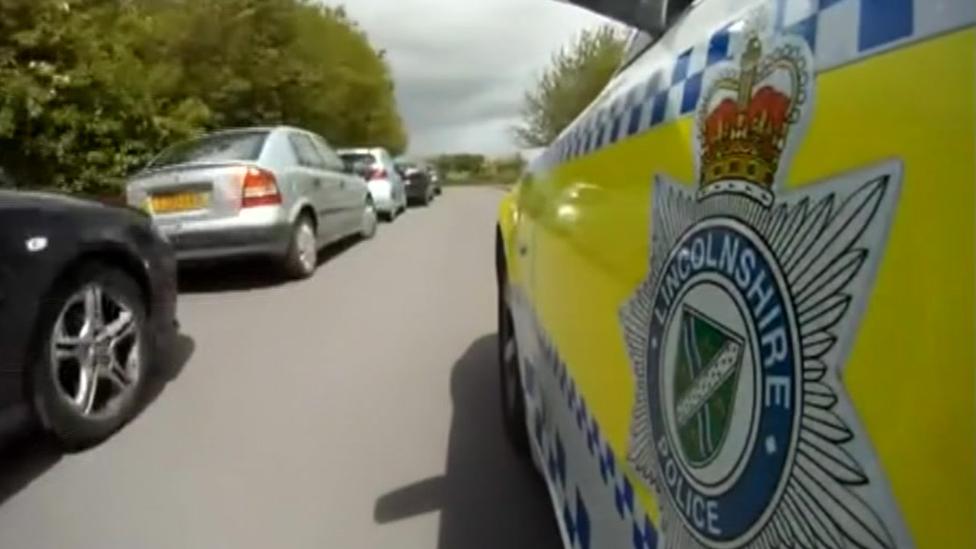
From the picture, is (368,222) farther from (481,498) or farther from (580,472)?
A: (580,472)

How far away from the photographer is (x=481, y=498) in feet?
8.97

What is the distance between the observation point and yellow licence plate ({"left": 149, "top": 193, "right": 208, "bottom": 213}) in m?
5.97

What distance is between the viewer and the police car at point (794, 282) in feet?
1.96

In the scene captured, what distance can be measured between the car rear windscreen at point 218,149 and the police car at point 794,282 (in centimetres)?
547

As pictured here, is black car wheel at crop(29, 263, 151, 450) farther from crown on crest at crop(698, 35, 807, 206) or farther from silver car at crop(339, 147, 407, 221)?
silver car at crop(339, 147, 407, 221)

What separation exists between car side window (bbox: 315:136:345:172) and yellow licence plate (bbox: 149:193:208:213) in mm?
1981

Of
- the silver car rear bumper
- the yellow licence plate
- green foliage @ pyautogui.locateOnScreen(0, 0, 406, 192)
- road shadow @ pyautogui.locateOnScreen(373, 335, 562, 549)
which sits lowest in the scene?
road shadow @ pyautogui.locateOnScreen(373, 335, 562, 549)

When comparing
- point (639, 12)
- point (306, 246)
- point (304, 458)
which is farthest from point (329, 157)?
point (639, 12)

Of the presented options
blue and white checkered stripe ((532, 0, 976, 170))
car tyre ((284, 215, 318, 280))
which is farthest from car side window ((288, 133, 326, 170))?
blue and white checkered stripe ((532, 0, 976, 170))

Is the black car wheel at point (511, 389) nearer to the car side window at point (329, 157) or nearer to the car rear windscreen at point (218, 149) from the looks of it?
the car rear windscreen at point (218, 149)

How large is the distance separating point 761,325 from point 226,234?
5756 millimetres

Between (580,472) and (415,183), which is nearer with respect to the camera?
(580,472)

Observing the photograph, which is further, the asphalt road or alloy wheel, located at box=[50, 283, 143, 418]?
alloy wheel, located at box=[50, 283, 143, 418]

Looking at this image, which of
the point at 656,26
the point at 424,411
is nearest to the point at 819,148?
the point at 656,26
